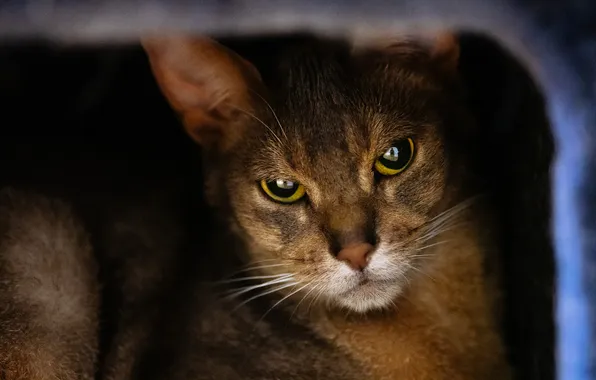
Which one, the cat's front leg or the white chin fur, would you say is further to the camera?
the cat's front leg

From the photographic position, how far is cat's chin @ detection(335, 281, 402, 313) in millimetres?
1052

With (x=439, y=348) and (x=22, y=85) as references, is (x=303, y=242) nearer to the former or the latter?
(x=439, y=348)

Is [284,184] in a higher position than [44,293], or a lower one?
higher

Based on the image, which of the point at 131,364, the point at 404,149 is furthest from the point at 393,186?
the point at 131,364

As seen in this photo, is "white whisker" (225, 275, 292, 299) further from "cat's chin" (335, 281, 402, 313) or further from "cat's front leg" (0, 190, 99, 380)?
"cat's front leg" (0, 190, 99, 380)

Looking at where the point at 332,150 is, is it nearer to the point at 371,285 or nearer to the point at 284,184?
the point at 284,184

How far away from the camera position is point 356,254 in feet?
3.24

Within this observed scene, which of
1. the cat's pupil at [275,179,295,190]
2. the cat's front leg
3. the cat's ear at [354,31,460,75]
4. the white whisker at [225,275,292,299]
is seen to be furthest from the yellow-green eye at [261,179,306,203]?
the cat's front leg

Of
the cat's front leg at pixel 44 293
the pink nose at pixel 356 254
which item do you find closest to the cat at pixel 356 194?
the pink nose at pixel 356 254

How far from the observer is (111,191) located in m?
1.32

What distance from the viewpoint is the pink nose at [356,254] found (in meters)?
0.99

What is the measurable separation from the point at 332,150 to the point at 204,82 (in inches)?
9.4

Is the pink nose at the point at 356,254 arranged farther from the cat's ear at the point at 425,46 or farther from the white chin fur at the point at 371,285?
the cat's ear at the point at 425,46

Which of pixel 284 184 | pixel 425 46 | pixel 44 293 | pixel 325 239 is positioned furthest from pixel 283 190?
pixel 44 293
